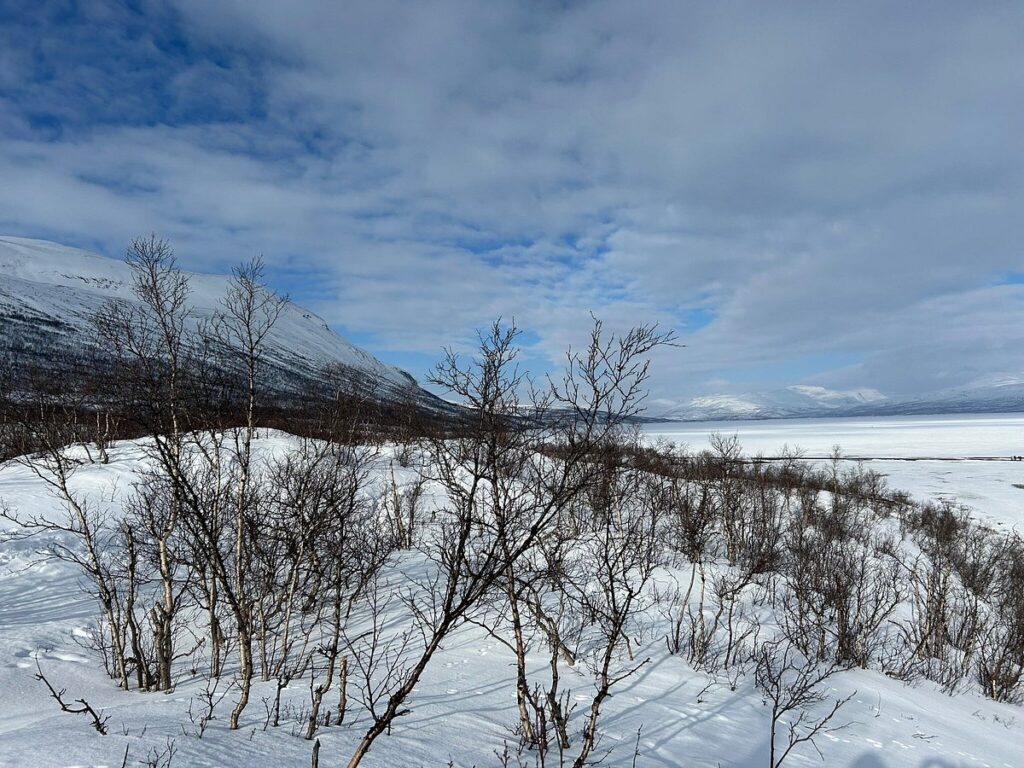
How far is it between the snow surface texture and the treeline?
42 cm

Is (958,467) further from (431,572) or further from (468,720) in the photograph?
(468,720)

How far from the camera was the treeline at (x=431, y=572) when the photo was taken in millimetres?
6367

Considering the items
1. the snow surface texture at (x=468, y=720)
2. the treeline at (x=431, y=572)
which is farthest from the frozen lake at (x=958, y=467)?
the snow surface texture at (x=468, y=720)

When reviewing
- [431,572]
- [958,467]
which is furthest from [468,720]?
[958,467]

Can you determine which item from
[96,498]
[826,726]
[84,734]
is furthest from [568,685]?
[96,498]

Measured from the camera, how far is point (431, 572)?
2200 cm

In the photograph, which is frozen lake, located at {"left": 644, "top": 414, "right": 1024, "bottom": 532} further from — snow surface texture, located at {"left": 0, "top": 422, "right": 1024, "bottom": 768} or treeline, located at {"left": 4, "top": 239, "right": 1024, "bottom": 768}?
snow surface texture, located at {"left": 0, "top": 422, "right": 1024, "bottom": 768}

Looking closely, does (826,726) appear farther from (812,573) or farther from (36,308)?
(36,308)

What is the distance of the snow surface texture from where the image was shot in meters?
5.31

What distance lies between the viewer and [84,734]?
479 centimetres

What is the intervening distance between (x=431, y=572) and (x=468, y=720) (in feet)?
47.0

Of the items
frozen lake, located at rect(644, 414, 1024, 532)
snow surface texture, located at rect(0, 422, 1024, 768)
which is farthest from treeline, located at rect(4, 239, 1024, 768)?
frozen lake, located at rect(644, 414, 1024, 532)

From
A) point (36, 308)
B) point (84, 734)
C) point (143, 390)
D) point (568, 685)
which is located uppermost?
point (36, 308)

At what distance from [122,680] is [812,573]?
75.7 feet
